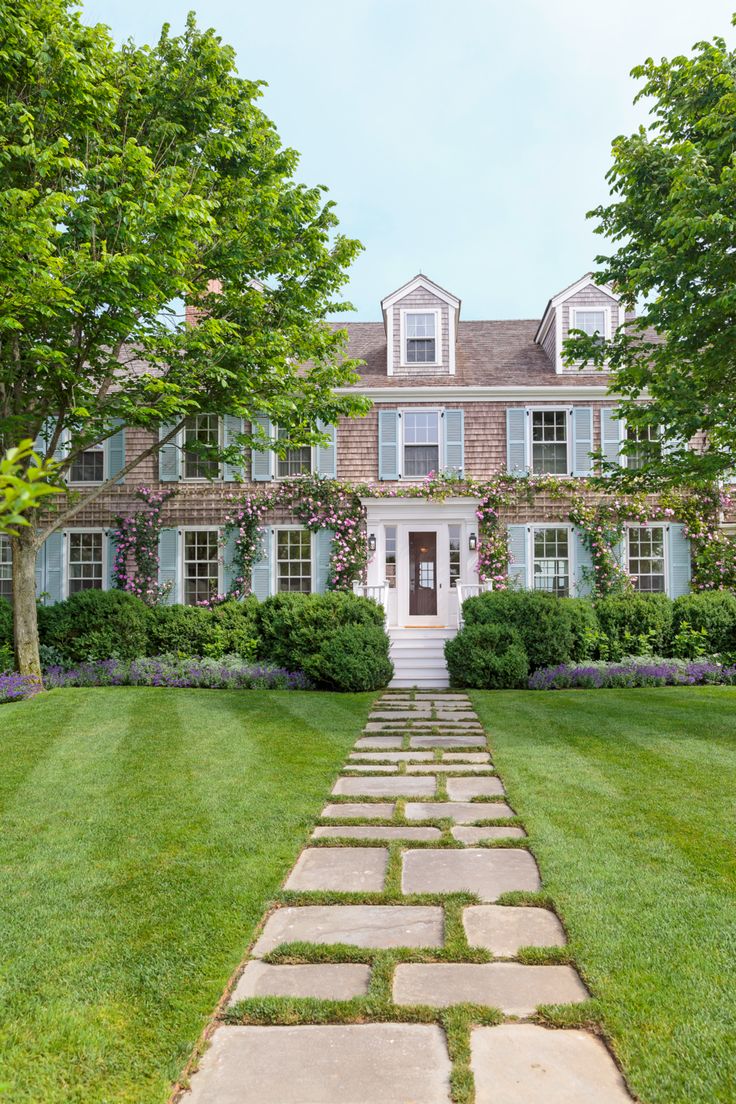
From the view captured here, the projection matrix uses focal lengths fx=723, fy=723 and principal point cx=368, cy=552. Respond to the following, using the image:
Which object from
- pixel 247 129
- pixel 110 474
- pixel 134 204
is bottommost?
pixel 110 474

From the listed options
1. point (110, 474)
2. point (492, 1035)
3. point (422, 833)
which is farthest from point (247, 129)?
point (492, 1035)

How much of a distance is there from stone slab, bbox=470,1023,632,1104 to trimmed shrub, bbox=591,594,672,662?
1051 centimetres

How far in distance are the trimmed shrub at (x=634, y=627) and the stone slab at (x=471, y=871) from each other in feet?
29.1

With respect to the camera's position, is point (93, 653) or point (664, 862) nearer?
point (664, 862)

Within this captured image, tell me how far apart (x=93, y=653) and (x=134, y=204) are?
7.06 m

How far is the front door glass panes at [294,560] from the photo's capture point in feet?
49.8

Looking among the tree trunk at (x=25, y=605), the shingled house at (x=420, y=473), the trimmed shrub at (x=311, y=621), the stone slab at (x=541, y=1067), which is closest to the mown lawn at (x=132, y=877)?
the stone slab at (x=541, y=1067)

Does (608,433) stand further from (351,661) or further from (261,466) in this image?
(351,661)

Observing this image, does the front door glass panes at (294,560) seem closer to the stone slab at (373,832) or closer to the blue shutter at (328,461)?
the blue shutter at (328,461)

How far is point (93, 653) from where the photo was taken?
1204 cm

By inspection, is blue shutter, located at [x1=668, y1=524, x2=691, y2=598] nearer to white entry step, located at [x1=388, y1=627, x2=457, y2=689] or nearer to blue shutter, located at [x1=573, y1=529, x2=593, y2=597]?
blue shutter, located at [x1=573, y1=529, x2=593, y2=597]

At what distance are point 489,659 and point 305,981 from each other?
8.25m

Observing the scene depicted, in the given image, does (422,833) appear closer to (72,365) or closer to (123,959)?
(123,959)

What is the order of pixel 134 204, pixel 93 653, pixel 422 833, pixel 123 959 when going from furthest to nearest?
pixel 93 653 < pixel 134 204 < pixel 422 833 < pixel 123 959
